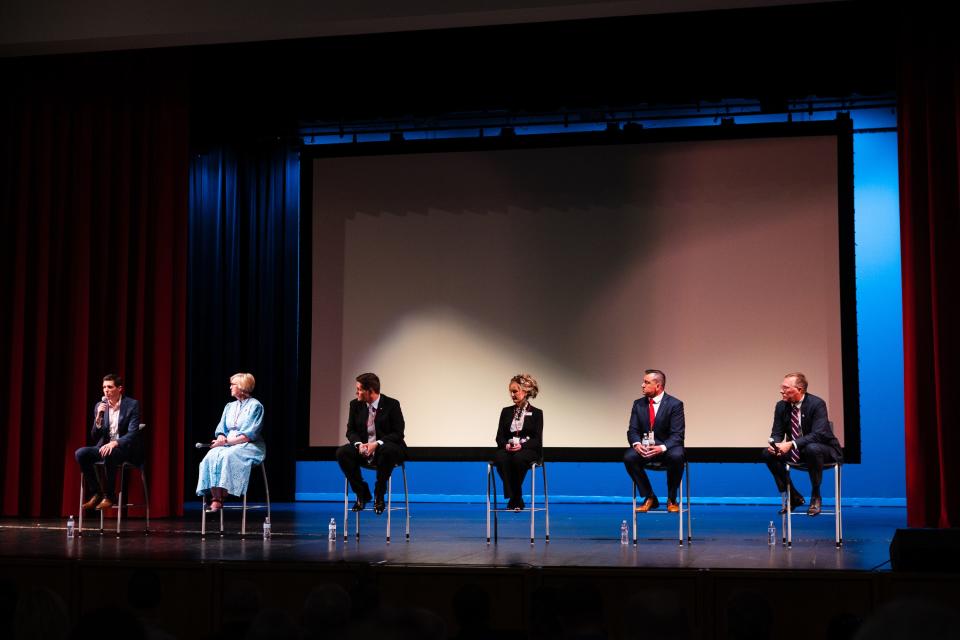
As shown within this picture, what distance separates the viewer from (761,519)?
766cm

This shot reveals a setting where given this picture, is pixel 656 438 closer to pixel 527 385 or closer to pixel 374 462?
pixel 527 385

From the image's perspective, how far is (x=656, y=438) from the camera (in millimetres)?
6340

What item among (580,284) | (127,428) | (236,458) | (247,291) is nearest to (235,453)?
(236,458)

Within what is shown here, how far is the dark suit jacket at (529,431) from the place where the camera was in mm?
6281

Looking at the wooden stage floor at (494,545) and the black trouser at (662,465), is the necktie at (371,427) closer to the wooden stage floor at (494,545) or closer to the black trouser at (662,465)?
the wooden stage floor at (494,545)

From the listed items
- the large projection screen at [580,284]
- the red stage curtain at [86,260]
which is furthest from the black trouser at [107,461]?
the large projection screen at [580,284]

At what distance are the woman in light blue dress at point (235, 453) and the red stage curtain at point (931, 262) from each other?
157 inches

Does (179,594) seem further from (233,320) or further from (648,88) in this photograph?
(233,320)

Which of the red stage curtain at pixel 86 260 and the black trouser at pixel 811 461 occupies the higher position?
the red stage curtain at pixel 86 260

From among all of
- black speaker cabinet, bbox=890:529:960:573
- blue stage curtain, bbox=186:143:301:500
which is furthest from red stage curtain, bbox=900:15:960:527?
blue stage curtain, bbox=186:143:301:500

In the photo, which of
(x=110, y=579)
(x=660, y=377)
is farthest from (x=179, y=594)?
(x=660, y=377)

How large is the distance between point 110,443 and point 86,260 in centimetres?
186

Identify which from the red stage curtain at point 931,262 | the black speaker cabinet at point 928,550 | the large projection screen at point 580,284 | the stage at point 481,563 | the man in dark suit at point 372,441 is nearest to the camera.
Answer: the stage at point 481,563

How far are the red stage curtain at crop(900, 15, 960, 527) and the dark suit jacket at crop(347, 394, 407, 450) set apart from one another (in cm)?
312
